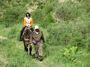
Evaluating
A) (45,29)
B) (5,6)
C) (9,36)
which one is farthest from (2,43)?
(5,6)

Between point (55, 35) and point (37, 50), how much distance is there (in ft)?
7.70

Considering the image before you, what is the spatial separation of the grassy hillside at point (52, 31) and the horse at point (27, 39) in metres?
0.33

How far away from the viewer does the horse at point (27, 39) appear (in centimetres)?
1555

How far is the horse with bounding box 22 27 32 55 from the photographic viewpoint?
51.0 feet

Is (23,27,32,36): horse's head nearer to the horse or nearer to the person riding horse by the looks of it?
the horse

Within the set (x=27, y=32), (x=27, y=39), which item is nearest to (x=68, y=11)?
(x=27, y=32)

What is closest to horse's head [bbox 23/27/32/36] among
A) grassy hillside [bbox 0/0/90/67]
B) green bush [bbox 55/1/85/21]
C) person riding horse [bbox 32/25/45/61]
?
person riding horse [bbox 32/25/45/61]

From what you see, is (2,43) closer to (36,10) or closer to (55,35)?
(55,35)

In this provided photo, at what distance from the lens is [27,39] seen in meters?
15.7

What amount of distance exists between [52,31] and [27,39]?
8.33 feet

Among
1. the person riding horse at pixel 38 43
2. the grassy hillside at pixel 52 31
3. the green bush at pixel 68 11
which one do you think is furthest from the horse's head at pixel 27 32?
the green bush at pixel 68 11

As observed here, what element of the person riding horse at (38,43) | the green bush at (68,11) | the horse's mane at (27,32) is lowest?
the person riding horse at (38,43)

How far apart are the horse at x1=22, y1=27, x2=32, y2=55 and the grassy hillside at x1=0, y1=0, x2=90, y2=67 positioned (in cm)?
33

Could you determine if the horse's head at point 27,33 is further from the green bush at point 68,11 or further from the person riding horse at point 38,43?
the green bush at point 68,11
